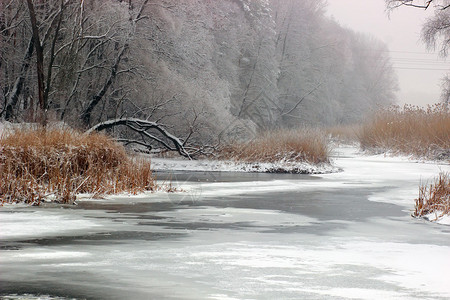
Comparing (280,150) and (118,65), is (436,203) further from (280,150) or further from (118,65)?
(118,65)

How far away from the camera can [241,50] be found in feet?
155

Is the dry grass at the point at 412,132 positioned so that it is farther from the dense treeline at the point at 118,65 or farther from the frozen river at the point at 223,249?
the frozen river at the point at 223,249

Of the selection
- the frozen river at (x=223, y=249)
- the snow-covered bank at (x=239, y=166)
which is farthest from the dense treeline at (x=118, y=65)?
the frozen river at (x=223, y=249)

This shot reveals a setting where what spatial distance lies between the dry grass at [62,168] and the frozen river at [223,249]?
77 cm

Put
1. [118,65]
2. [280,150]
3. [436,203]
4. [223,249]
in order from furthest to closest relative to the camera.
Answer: [118,65] < [280,150] < [436,203] < [223,249]

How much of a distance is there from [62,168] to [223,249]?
6.69 metres

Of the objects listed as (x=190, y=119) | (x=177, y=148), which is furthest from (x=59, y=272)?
(x=190, y=119)

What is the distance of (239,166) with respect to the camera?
26359 millimetres

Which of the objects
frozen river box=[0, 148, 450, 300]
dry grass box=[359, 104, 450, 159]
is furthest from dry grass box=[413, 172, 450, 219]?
dry grass box=[359, 104, 450, 159]

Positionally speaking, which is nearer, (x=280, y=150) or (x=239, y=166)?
(x=239, y=166)

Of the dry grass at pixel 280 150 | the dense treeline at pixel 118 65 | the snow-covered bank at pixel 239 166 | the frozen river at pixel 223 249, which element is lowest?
the frozen river at pixel 223 249

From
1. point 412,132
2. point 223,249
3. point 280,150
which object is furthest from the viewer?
point 412,132

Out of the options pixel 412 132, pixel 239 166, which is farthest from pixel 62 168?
pixel 412 132

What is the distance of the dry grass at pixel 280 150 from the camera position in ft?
88.4
